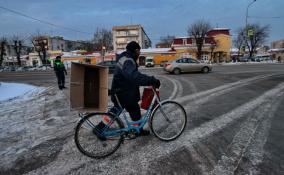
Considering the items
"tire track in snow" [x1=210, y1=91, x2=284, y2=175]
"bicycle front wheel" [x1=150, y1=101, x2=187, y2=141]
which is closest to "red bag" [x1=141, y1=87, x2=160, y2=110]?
"bicycle front wheel" [x1=150, y1=101, x2=187, y2=141]

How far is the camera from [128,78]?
10.1ft

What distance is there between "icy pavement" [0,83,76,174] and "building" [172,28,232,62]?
4730 centimetres

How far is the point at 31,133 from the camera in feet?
13.9

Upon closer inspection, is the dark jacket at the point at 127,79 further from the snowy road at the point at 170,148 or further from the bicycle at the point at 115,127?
the snowy road at the point at 170,148

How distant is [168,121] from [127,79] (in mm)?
1270

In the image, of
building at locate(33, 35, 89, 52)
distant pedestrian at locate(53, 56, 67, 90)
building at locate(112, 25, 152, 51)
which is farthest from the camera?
building at locate(33, 35, 89, 52)

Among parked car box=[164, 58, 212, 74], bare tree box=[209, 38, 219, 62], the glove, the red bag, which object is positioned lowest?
the red bag

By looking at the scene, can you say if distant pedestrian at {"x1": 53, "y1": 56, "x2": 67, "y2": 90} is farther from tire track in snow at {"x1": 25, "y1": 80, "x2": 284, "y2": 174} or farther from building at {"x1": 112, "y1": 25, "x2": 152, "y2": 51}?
building at {"x1": 112, "y1": 25, "x2": 152, "y2": 51}

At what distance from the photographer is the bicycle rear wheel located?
3146 millimetres

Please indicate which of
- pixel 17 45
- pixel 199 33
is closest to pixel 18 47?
pixel 17 45

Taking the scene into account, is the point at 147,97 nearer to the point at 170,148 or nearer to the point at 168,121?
the point at 168,121

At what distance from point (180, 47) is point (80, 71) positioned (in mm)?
50693

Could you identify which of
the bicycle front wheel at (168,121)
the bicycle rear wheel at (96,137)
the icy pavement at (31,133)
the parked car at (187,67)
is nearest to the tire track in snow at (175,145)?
the bicycle front wheel at (168,121)

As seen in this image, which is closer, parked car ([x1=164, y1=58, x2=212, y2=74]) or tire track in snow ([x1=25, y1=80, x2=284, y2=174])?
tire track in snow ([x1=25, y1=80, x2=284, y2=174])
